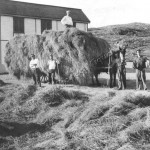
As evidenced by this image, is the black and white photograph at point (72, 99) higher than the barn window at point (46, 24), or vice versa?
the barn window at point (46, 24)

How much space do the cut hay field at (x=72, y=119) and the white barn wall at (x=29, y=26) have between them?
1413 cm

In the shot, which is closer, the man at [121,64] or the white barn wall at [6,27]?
the man at [121,64]

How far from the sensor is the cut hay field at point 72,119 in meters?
7.75

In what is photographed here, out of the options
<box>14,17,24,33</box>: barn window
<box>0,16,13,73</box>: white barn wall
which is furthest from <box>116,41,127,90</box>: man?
<box>14,17,24,33</box>: barn window

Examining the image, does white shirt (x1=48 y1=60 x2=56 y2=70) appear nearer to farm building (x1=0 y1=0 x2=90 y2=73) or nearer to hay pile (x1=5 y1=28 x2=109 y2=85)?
hay pile (x1=5 y1=28 x2=109 y2=85)

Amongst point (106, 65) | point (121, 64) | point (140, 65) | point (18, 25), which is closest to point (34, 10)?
point (18, 25)

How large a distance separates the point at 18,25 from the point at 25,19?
90 centimetres

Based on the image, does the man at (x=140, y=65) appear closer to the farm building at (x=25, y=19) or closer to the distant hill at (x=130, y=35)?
the farm building at (x=25, y=19)

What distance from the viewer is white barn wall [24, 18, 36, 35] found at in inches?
1051

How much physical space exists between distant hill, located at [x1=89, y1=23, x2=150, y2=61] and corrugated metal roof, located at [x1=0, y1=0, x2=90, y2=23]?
16.4 ft

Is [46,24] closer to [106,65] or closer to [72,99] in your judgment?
[106,65]

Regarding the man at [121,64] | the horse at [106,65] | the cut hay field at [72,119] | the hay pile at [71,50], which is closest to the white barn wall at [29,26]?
the hay pile at [71,50]

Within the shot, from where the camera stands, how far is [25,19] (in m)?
26.8

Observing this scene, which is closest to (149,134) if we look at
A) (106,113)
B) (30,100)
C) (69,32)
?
(106,113)
